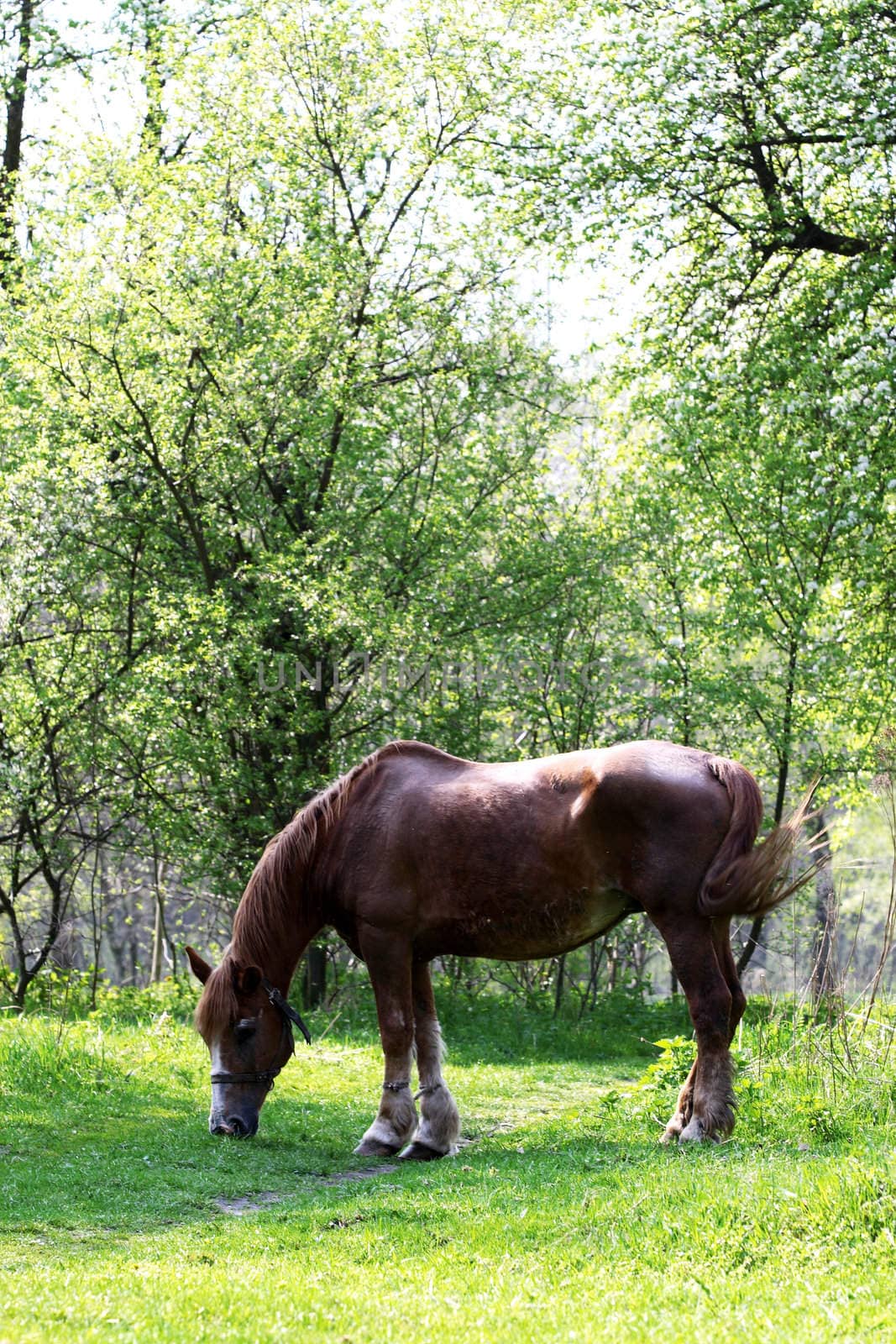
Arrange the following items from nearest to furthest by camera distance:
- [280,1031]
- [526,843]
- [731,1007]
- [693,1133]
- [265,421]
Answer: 1. [693,1133]
2. [731,1007]
3. [526,843]
4. [280,1031]
5. [265,421]

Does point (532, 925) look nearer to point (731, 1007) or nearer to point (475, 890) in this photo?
point (475, 890)

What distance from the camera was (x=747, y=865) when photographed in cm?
653

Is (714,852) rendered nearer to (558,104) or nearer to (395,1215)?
(395,1215)

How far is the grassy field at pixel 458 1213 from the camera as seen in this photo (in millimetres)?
3920

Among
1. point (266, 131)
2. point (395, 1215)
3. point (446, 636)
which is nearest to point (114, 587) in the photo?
point (446, 636)

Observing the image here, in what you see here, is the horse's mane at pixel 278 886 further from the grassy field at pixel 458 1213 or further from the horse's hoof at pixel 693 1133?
the horse's hoof at pixel 693 1133

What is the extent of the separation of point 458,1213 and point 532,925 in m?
2.12

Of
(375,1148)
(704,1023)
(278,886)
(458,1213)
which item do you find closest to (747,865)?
(704,1023)

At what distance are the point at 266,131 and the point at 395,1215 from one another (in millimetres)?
12699

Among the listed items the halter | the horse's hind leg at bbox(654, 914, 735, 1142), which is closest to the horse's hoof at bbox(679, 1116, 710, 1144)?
the horse's hind leg at bbox(654, 914, 735, 1142)

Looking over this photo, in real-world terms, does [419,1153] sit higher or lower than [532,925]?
lower

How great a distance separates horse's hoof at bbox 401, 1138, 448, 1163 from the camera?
7.20m

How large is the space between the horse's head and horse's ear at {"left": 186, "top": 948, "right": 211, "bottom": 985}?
3.0 inches

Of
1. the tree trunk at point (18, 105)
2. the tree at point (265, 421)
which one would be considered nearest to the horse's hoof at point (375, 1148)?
the tree at point (265, 421)
